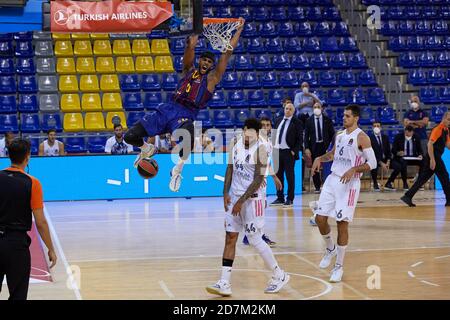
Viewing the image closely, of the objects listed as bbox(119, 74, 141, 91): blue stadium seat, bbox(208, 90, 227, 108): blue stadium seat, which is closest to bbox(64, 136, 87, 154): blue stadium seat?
bbox(119, 74, 141, 91): blue stadium seat

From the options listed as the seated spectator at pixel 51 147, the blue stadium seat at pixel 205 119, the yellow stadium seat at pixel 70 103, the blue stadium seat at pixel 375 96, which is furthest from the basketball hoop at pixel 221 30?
A: the blue stadium seat at pixel 375 96

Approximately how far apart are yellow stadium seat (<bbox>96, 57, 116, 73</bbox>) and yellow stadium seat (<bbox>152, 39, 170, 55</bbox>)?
134 cm

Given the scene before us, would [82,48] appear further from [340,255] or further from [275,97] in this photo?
[340,255]

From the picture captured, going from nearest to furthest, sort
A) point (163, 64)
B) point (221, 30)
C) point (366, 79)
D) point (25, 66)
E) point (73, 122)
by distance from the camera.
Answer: point (221, 30) → point (73, 122) → point (25, 66) → point (163, 64) → point (366, 79)

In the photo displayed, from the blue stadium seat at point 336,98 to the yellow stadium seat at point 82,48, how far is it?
21.9 feet

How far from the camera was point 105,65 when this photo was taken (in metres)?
22.1

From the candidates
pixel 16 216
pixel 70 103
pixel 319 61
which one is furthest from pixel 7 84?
pixel 16 216

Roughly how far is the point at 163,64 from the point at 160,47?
2.47 feet

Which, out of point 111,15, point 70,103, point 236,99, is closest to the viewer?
point 111,15

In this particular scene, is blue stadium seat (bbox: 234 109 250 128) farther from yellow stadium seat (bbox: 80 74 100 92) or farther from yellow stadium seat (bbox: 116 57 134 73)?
yellow stadium seat (bbox: 80 74 100 92)

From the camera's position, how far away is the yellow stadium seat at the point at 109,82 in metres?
21.6

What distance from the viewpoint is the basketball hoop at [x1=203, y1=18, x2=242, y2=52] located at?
35.9 feet

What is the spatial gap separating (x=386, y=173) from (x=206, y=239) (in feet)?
31.4

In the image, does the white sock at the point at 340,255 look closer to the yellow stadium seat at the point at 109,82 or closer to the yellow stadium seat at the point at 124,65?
the yellow stadium seat at the point at 109,82
